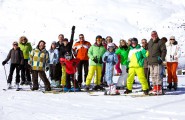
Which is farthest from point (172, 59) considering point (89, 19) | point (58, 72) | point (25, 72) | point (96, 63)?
point (89, 19)

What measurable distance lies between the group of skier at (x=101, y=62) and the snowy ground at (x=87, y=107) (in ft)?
2.96

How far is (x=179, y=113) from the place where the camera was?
795 cm

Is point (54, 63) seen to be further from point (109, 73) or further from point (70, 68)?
point (109, 73)

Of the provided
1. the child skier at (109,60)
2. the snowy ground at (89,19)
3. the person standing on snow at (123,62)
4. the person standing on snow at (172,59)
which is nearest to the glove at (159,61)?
the person standing on snow at (172,59)

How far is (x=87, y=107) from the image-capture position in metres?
8.96

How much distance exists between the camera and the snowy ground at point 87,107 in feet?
25.4

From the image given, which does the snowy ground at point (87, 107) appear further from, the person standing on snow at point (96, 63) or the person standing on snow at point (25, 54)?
the person standing on snow at point (25, 54)

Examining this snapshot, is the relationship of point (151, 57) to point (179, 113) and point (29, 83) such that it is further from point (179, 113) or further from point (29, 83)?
point (29, 83)

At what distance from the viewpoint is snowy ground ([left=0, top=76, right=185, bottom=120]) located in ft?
25.4

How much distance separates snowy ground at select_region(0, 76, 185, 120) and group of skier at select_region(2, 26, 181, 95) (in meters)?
0.90

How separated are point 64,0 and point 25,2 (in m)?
3.88

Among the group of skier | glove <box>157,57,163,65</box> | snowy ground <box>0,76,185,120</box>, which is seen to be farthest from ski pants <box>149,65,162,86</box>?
snowy ground <box>0,76,185,120</box>

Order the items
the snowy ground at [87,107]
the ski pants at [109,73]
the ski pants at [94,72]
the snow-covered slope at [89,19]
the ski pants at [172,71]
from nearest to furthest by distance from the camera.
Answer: the snowy ground at [87,107] < the ski pants at [109,73] < the ski pants at [172,71] < the ski pants at [94,72] < the snow-covered slope at [89,19]

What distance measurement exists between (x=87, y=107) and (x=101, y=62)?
3781 millimetres
